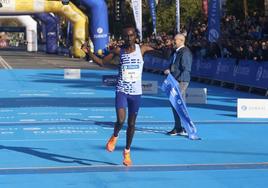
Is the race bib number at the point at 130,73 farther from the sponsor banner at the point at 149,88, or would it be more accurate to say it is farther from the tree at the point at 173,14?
the tree at the point at 173,14

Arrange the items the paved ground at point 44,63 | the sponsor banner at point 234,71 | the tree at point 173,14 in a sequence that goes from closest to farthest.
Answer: the sponsor banner at point 234,71 → the paved ground at point 44,63 → the tree at point 173,14

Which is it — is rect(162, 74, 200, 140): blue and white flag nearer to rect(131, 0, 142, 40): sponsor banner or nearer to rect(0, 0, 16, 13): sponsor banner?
rect(131, 0, 142, 40): sponsor banner

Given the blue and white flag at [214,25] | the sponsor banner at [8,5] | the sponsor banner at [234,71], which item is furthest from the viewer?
the sponsor banner at [8,5]

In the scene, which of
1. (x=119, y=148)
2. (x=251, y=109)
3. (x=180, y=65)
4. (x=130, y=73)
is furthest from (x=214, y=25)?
(x=130, y=73)

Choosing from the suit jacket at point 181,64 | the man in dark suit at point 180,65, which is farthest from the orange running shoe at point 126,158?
the suit jacket at point 181,64

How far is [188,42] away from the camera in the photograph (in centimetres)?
3478

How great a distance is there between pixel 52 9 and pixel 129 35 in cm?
3870

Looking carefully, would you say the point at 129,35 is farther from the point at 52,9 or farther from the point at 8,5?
the point at 8,5

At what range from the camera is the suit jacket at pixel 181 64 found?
483 inches

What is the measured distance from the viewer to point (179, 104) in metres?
12.2

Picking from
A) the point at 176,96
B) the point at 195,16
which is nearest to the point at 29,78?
the point at 176,96

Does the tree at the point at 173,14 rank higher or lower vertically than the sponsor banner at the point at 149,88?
higher

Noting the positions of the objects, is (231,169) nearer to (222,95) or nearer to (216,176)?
(216,176)

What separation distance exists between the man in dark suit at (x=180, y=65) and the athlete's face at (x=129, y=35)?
3.11 metres
